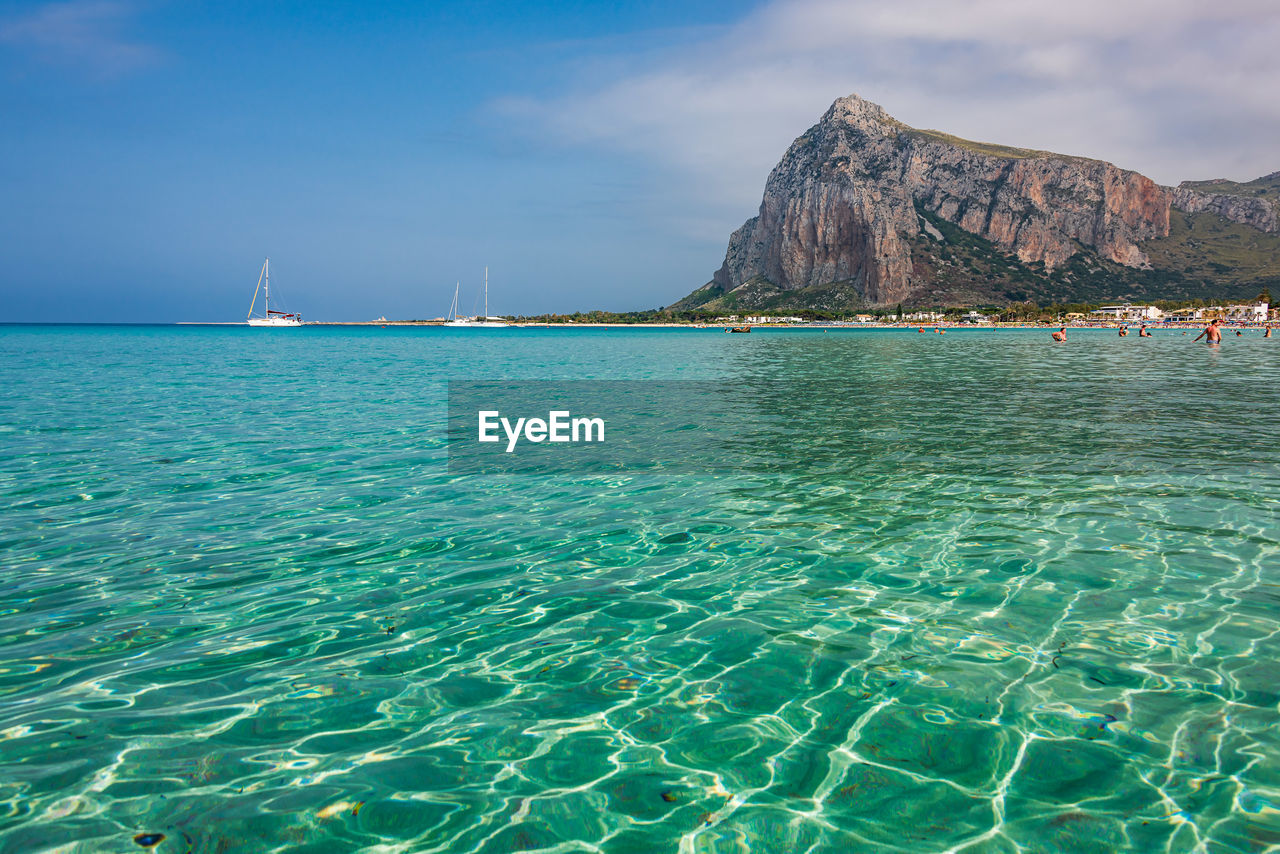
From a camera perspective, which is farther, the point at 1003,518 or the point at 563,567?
the point at 1003,518

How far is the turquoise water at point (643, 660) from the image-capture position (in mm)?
4633

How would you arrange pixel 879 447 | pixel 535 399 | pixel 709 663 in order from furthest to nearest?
pixel 535 399
pixel 879 447
pixel 709 663

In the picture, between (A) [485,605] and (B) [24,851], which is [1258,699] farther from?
(B) [24,851]

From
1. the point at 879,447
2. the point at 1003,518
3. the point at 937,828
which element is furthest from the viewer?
the point at 879,447

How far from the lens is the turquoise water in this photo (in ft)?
15.2

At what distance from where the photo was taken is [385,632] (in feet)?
24.2

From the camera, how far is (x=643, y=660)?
6.81 metres

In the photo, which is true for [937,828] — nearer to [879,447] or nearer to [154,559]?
[154,559]

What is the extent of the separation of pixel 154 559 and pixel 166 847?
6.76 meters

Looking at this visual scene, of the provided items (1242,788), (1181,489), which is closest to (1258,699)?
(1242,788)

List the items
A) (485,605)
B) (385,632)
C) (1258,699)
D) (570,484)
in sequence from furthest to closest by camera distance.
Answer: (570,484)
(485,605)
(385,632)
(1258,699)

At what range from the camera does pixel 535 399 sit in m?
33.2

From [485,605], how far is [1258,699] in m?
7.66

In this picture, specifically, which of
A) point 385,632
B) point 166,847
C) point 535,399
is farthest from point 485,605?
point 535,399
